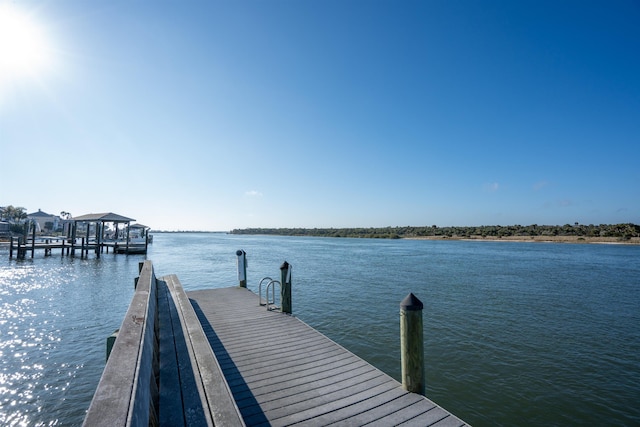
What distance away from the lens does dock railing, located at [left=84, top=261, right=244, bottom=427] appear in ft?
4.96

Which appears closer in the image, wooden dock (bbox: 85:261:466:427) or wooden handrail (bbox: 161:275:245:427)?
wooden dock (bbox: 85:261:466:427)

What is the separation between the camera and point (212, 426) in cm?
214

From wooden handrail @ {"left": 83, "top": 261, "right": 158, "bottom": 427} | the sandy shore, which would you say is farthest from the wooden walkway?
the sandy shore

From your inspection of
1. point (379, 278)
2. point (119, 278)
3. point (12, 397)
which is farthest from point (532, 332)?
point (119, 278)

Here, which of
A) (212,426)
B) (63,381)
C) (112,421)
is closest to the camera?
(112,421)

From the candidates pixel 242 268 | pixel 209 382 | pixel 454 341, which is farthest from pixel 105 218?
pixel 209 382

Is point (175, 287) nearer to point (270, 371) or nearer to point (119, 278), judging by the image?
point (270, 371)

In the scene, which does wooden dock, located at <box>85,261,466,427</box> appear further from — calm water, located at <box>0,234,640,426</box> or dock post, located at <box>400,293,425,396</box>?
calm water, located at <box>0,234,640,426</box>

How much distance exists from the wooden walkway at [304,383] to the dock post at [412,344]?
19cm

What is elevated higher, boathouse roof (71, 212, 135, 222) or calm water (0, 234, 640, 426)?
boathouse roof (71, 212, 135, 222)

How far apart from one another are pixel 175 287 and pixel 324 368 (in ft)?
14.5

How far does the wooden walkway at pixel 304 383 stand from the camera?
343 cm

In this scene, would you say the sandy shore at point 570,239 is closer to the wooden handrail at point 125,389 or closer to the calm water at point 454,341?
the calm water at point 454,341

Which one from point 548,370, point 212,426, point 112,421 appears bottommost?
point 548,370
